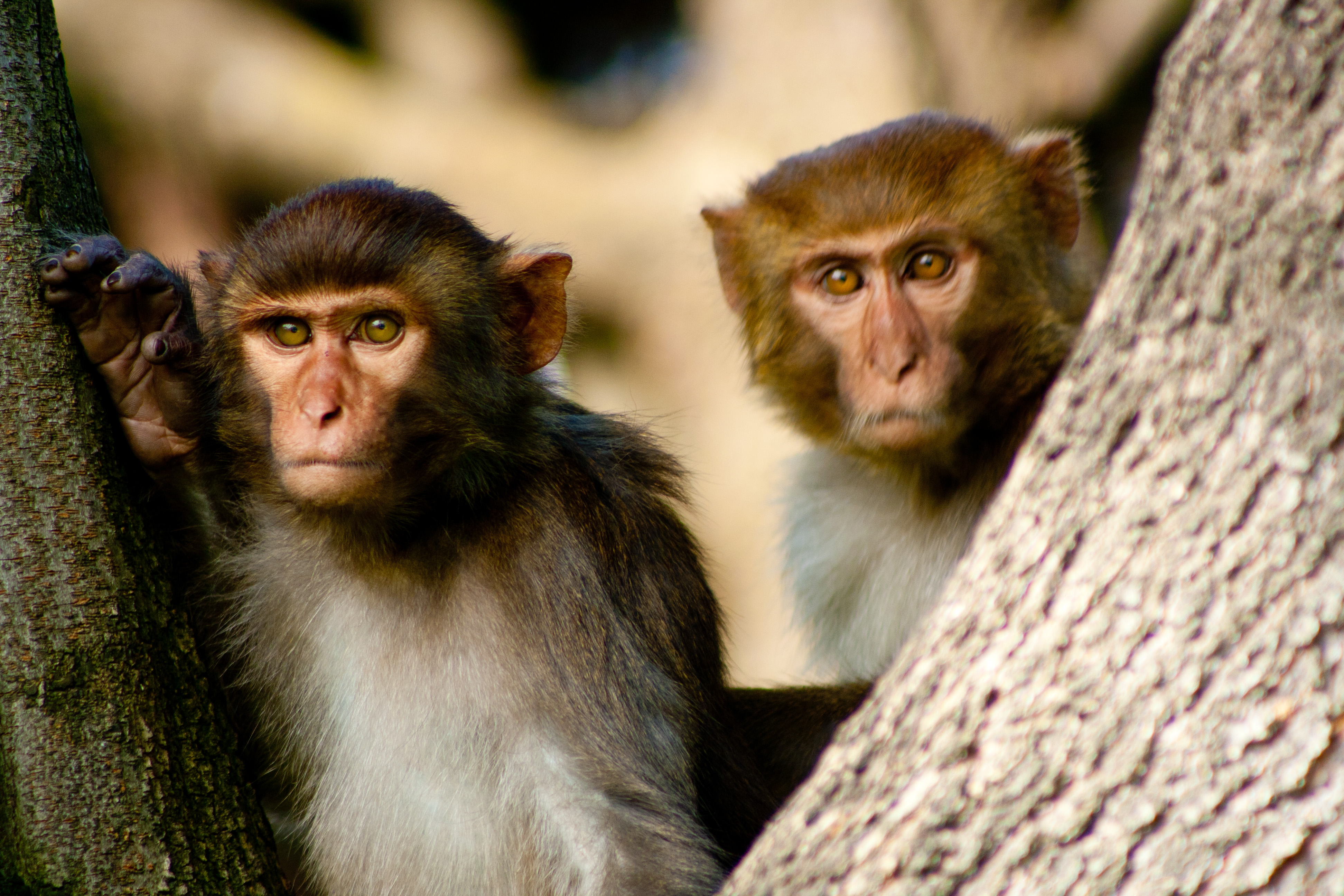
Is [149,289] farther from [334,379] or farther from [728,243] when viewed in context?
[728,243]

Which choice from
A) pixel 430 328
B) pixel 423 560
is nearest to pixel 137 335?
pixel 430 328

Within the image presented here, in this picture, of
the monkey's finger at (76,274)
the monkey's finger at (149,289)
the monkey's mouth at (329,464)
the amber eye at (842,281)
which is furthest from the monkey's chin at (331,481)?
the amber eye at (842,281)

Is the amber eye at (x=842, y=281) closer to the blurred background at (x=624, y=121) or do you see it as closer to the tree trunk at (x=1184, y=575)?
the tree trunk at (x=1184, y=575)

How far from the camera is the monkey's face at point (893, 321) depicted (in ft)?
13.1

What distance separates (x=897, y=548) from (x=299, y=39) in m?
9.41

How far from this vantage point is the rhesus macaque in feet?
13.4

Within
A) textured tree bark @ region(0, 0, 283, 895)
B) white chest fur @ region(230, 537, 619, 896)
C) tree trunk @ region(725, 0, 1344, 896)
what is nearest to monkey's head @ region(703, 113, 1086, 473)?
white chest fur @ region(230, 537, 619, 896)

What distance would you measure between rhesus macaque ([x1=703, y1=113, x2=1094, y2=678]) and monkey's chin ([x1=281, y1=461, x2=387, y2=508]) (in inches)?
64.7

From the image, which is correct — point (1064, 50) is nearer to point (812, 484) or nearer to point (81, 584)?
point (812, 484)

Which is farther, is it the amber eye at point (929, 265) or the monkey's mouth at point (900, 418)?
the amber eye at point (929, 265)

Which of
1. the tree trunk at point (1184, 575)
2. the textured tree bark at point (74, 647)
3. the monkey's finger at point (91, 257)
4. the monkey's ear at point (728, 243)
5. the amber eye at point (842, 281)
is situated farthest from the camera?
the monkey's ear at point (728, 243)

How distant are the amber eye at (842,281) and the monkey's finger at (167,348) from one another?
2049mm

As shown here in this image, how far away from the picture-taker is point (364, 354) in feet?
10.8

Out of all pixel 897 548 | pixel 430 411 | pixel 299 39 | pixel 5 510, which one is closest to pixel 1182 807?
pixel 430 411
